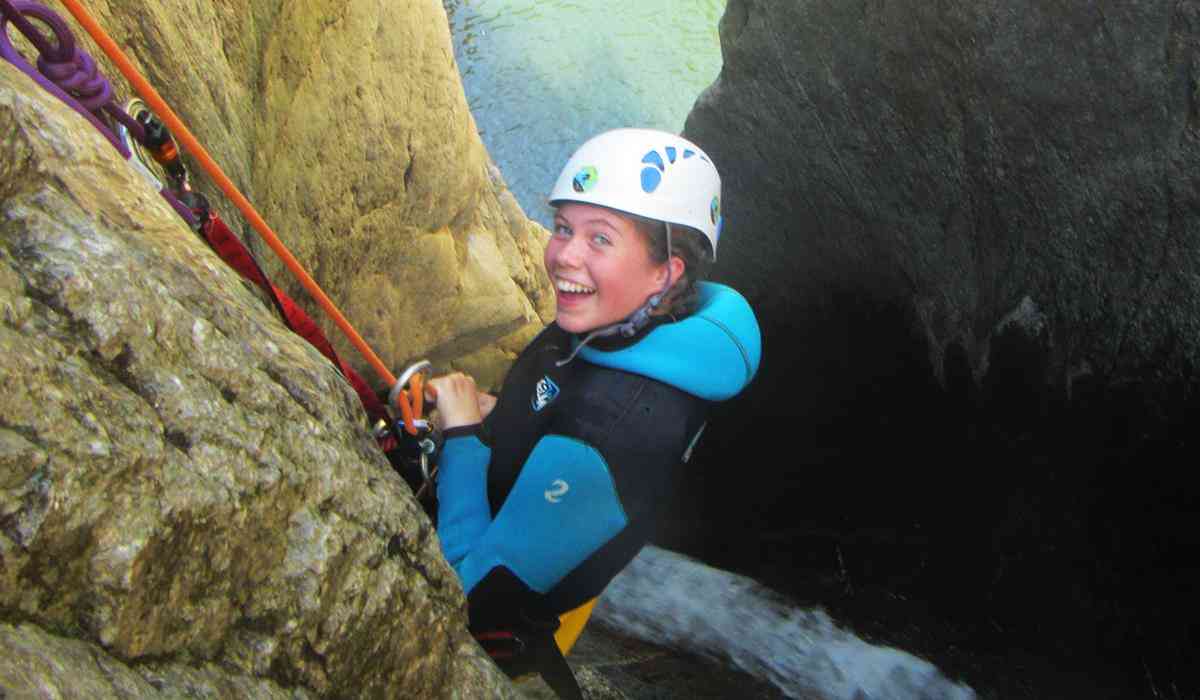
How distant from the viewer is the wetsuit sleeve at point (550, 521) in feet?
7.94

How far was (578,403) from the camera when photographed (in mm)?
2518

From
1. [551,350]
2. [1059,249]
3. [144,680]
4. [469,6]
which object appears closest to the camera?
[144,680]

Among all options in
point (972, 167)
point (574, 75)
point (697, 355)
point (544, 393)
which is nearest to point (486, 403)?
point (544, 393)

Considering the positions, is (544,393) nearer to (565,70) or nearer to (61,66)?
(61,66)

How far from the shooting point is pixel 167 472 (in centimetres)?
124

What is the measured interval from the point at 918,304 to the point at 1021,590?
1.84m

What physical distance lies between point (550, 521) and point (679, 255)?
109cm

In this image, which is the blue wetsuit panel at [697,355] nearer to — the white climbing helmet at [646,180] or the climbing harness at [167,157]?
the white climbing helmet at [646,180]

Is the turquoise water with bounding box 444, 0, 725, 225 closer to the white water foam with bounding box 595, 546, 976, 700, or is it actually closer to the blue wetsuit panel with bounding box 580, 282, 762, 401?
the white water foam with bounding box 595, 546, 976, 700

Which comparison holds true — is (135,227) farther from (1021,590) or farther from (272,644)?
(1021,590)

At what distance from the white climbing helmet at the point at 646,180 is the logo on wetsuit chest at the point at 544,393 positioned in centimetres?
64

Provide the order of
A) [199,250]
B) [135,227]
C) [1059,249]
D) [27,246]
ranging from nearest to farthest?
[27,246] → [135,227] → [199,250] → [1059,249]

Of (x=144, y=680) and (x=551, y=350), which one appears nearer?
(x=144, y=680)

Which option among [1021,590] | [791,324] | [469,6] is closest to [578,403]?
[1021,590]
